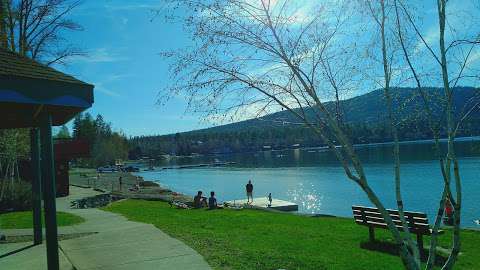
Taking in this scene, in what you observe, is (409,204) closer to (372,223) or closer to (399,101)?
(372,223)

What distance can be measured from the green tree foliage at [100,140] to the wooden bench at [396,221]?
123244 mm

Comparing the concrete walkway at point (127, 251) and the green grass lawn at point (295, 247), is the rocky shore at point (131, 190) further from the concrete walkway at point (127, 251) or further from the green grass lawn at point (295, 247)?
the concrete walkway at point (127, 251)

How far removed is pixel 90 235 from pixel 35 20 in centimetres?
1536

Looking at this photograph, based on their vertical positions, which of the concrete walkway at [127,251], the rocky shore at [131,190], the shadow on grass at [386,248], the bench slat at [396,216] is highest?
the bench slat at [396,216]

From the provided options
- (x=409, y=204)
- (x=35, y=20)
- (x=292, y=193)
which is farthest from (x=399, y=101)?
(x=292, y=193)

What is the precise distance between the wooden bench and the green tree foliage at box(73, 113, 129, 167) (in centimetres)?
12324

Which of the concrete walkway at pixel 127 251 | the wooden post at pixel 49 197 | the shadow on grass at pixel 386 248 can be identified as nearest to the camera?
the wooden post at pixel 49 197

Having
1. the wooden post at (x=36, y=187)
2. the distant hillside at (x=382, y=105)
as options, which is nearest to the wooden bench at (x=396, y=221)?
the distant hillside at (x=382, y=105)

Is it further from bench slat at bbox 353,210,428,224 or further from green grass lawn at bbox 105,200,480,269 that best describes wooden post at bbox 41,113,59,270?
bench slat at bbox 353,210,428,224

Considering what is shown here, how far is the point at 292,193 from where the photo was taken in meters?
47.3

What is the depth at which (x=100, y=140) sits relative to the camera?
150125 mm

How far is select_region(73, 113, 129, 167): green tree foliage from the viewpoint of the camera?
132m

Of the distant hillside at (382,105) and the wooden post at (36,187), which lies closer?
the distant hillside at (382,105)

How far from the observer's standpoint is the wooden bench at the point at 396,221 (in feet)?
34.1
